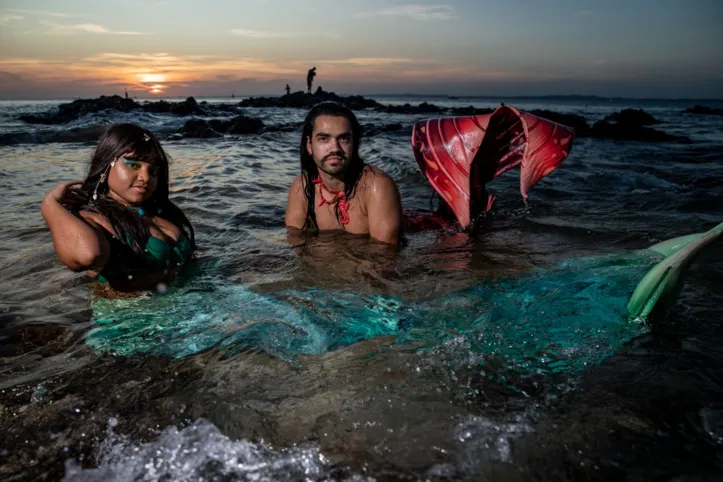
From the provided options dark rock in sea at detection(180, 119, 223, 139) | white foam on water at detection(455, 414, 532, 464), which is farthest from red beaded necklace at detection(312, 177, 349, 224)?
dark rock in sea at detection(180, 119, 223, 139)

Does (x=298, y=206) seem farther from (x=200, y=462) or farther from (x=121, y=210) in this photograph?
(x=200, y=462)

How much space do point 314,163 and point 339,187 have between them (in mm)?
364

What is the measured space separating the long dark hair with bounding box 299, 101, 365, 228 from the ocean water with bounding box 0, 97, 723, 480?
1.49 ft

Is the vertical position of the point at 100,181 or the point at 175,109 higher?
the point at 175,109

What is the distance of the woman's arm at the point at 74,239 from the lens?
2.66 meters

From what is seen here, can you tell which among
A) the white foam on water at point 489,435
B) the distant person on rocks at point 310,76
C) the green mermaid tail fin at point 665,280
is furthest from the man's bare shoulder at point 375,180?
the distant person on rocks at point 310,76

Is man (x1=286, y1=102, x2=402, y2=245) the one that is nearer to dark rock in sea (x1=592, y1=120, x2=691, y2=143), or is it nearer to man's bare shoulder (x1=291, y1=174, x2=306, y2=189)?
man's bare shoulder (x1=291, y1=174, x2=306, y2=189)

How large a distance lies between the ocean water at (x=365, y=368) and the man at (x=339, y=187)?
234 mm

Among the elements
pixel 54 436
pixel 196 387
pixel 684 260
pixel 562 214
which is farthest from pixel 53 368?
pixel 562 214

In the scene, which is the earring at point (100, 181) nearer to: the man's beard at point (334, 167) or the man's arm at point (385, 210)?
the man's beard at point (334, 167)

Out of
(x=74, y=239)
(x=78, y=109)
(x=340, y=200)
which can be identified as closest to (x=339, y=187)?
(x=340, y=200)

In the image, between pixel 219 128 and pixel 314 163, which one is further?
pixel 219 128

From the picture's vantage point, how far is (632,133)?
16312 mm

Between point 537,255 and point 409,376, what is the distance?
7.91 ft
